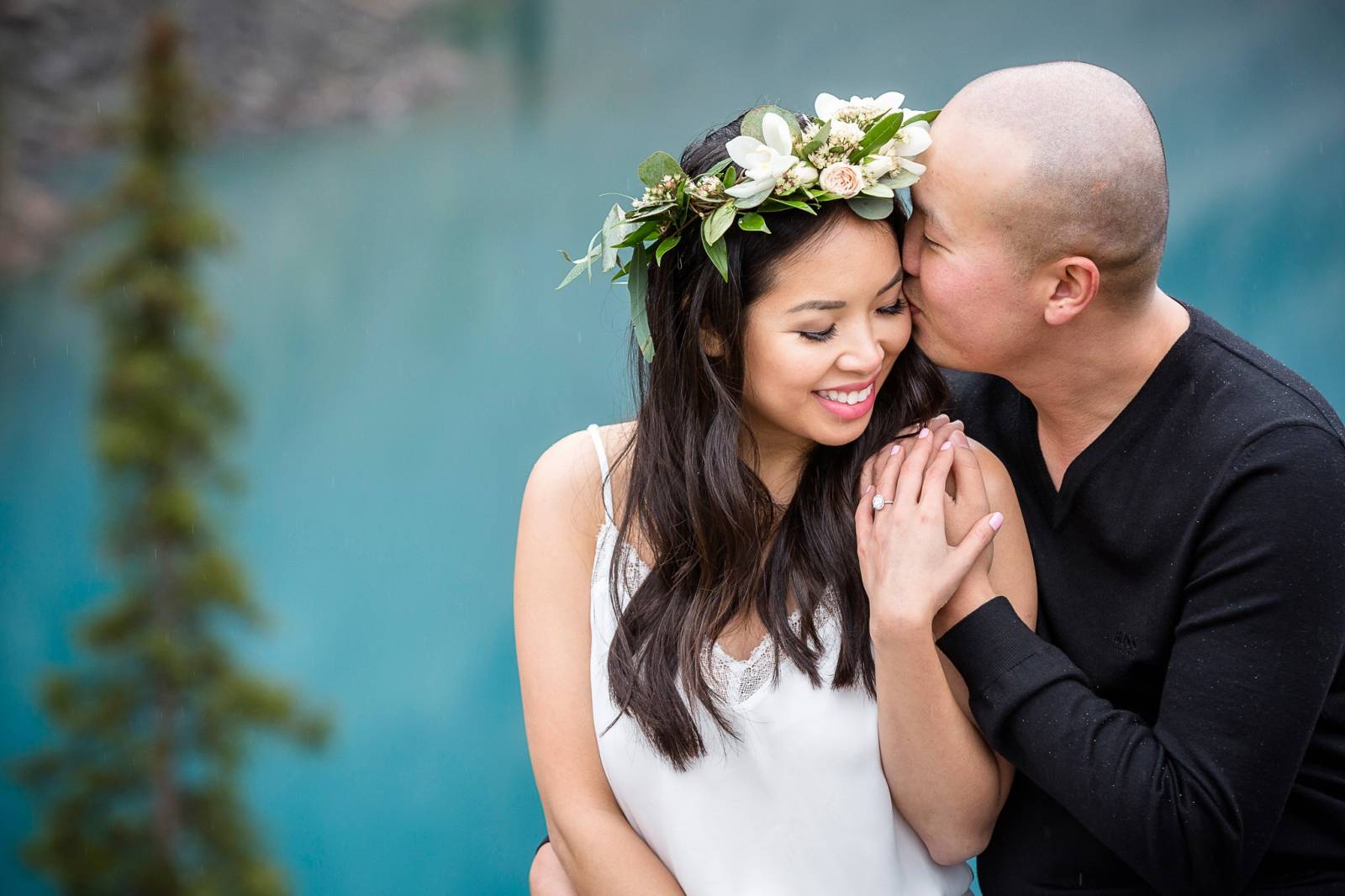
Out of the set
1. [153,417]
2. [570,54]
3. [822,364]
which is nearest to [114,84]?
[153,417]

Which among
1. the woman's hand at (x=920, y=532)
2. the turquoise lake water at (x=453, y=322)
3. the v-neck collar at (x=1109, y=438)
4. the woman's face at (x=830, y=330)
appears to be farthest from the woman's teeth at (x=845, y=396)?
the turquoise lake water at (x=453, y=322)

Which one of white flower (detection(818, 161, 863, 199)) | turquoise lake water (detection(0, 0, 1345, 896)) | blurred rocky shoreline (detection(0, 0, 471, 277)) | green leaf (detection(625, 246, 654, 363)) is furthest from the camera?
turquoise lake water (detection(0, 0, 1345, 896))

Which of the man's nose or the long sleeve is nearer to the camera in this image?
the long sleeve

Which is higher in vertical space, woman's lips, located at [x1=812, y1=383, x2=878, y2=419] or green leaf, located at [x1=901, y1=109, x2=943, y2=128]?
green leaf, located at [x1=901, y1=109, x2=943, y2=128]

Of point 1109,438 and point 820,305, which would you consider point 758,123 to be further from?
point 1109,438

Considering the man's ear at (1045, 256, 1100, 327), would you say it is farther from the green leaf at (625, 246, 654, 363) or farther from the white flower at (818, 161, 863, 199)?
the green leaf at (625, 246, 654, 363)

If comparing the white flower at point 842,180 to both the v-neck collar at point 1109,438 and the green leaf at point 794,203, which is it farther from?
the v-neck collar at point 1109,438

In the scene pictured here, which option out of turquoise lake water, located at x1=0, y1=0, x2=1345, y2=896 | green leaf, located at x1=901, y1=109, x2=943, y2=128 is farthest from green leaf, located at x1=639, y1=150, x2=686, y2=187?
turquoise lake water, located at x1=0, y1=0, x2=1345, y2=896

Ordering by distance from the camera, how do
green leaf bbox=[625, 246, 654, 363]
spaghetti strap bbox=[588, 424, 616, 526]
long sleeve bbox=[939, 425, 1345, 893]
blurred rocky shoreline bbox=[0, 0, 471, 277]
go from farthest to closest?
blurred rocky shoreline bbox=[0, 0, 471, 277], spaghetti strap bbox=[588, 424, 616, 526], green leaf bbox=[625, 246, 654, 363], long sleeve bbox=[939, 425, 1345, 893]

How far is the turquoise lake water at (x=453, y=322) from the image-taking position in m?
3.47

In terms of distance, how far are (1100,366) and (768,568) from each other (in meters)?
0.60

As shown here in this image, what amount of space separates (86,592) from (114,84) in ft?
4.52

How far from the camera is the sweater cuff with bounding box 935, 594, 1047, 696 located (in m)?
1.78

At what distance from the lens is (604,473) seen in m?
2.14
